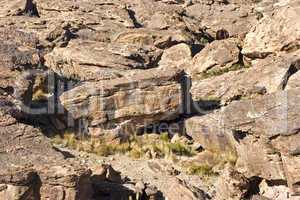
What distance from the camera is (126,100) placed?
23391 mm

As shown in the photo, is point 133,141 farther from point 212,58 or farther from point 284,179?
point 212,58

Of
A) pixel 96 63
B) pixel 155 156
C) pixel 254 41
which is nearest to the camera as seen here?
pixel 155 156

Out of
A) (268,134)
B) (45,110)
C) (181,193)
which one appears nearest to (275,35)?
(45,110)

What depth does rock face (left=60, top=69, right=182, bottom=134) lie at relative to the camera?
2331cm

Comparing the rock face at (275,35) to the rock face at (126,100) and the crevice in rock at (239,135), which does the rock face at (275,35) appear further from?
the crevice in rock at (239,135)

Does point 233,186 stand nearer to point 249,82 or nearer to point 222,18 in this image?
point 249,82

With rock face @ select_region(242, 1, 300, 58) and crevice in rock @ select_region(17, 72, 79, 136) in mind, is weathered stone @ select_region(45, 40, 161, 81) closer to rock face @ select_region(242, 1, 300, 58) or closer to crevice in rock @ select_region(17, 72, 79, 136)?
crevice in rock @ select_region(17, 72, 79, 136)

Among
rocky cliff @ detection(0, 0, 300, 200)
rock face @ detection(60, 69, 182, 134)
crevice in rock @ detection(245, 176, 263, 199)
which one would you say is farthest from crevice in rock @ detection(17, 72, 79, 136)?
crevice in rock @ detection(245, 176, 263, 199)

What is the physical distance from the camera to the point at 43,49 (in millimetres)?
32062

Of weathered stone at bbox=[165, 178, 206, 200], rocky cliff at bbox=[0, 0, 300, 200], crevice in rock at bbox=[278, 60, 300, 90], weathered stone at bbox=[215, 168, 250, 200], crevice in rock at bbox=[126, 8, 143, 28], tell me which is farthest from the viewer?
crevice in rock at bbox=[126, 8, 143, 28]

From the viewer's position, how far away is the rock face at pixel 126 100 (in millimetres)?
23312

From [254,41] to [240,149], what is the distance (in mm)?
12786

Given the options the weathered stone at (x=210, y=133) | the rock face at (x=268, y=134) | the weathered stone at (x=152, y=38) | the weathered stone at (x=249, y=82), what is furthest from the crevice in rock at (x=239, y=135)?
the weathered stone at (x=152, y=38)

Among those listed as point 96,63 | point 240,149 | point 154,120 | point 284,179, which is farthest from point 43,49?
point 284,179
